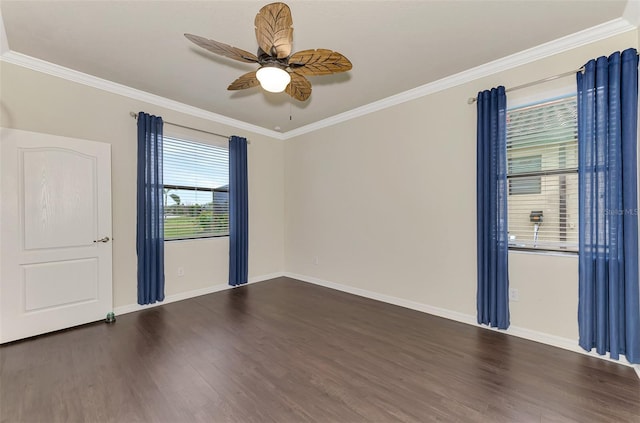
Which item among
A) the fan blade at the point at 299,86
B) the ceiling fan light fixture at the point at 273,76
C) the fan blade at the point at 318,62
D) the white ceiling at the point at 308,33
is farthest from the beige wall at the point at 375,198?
the ceiling fan light fixture at the point at 273,76

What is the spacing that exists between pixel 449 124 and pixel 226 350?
3523 mm

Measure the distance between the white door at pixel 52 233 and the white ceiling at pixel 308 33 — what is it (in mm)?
1004

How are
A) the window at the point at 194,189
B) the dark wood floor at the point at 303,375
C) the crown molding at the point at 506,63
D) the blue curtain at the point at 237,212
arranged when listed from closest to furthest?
the dark wood floor at the point at 303,375 < the crown molding at the point at 506,63 < the window at the point at 194,189 < the blue curtain at the point at 237,212

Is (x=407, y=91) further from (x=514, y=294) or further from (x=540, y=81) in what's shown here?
(x=514, y=294)

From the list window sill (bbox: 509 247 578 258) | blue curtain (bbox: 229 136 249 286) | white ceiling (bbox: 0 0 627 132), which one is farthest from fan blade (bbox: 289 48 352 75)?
blue curtain (bbox: 229 136 249 286)

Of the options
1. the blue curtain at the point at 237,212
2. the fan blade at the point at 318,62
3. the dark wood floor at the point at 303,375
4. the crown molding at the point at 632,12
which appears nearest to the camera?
the dark wood floor at the point at 303,375

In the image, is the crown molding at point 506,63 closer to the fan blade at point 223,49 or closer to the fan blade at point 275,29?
the fan blade at point 275,29

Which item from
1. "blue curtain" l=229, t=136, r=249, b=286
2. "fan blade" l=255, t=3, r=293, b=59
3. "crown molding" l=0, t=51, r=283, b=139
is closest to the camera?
"fan blade" l=255, t=3, r=293, b=59

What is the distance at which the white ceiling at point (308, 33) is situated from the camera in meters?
2.17

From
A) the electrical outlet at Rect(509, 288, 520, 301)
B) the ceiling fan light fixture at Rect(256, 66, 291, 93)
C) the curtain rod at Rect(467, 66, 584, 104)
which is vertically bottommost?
the electrical outlet at Rect(509, 288, 520, 301)

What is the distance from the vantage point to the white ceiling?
7.13ft

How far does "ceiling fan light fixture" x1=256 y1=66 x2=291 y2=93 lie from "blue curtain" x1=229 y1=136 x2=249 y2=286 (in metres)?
2.84

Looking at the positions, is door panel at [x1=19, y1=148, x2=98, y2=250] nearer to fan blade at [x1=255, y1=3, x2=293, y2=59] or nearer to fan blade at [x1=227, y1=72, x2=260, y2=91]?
fan blade at [x1=227, y1=72, x2=260, y2=91]

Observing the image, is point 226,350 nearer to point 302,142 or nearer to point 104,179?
point 104,179
